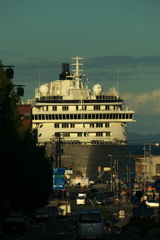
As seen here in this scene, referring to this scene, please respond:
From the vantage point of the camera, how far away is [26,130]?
6000cm

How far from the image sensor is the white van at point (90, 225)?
35719 mm

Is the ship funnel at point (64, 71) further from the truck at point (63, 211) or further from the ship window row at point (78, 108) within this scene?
the truck at point (63, 211)

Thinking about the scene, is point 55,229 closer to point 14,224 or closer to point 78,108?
point 14,224

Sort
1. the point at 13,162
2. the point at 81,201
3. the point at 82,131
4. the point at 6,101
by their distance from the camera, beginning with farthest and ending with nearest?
the point at 82,131 < the point at 81,201 < the point at 6,101 < the point at 13,162

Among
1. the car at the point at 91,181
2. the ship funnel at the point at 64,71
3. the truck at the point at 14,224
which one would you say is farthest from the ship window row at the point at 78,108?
the truck at the point at 14,224

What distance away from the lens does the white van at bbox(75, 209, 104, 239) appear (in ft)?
117

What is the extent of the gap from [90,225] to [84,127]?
109 metres

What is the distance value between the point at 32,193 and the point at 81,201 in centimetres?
4075

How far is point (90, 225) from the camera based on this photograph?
117 feet

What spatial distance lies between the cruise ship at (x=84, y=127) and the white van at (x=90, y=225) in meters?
105

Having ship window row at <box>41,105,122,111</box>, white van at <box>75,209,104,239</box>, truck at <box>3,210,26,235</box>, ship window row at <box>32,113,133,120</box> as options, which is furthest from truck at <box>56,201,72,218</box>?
ship window row at <box>41,105,122,111</box>

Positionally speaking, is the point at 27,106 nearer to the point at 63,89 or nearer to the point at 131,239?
the point at 63,89

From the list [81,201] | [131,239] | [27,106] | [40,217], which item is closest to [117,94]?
[27,106]

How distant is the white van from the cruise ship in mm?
104852
